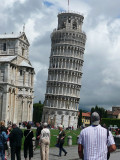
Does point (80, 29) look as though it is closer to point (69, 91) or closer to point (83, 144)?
point (69, 91)

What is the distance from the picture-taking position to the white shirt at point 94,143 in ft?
20.7

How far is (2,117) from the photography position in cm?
5234

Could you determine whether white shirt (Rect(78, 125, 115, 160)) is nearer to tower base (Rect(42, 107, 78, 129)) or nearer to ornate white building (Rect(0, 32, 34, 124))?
ornate white building (Rect(0, 32, 34, 124))

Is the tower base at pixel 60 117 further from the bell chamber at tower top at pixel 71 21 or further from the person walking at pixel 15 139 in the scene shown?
the person walking at pixel 15 139

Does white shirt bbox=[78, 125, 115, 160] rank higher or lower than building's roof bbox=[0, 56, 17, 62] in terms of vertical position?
lower

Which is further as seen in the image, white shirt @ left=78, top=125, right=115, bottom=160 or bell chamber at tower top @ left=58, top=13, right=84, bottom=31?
bell chamber at tower top @ left=58, top=13, right=84, bottom=31

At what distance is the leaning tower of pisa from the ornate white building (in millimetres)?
25937

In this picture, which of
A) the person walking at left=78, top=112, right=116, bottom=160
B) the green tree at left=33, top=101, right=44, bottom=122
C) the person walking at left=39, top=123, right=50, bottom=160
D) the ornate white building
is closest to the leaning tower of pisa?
the ornate white building

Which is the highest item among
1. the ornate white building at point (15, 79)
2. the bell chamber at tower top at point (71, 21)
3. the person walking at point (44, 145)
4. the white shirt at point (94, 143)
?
the bell chamber at tower top at point (71, 21)

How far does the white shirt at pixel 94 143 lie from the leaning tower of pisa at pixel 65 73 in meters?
77.0

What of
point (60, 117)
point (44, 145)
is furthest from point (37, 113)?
point (44, 145)

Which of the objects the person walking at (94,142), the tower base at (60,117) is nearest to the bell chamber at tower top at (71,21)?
the tower base at (60,117)

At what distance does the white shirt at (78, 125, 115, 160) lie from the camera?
6.32 meters

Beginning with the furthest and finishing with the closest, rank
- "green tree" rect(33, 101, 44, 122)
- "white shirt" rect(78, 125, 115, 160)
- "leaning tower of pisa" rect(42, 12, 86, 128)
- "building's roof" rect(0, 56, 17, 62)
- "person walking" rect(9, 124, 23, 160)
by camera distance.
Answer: "green tree" rect(33, 101, 44, 122) → "leaning tower of pisa" rect(42, 12, 86, 128) → "building's roof" rect(0, 56, 17, 62) → "person walking" rect(9, 124, 23, 160) → "white shirt" rect(78, 125, 115, 160)
